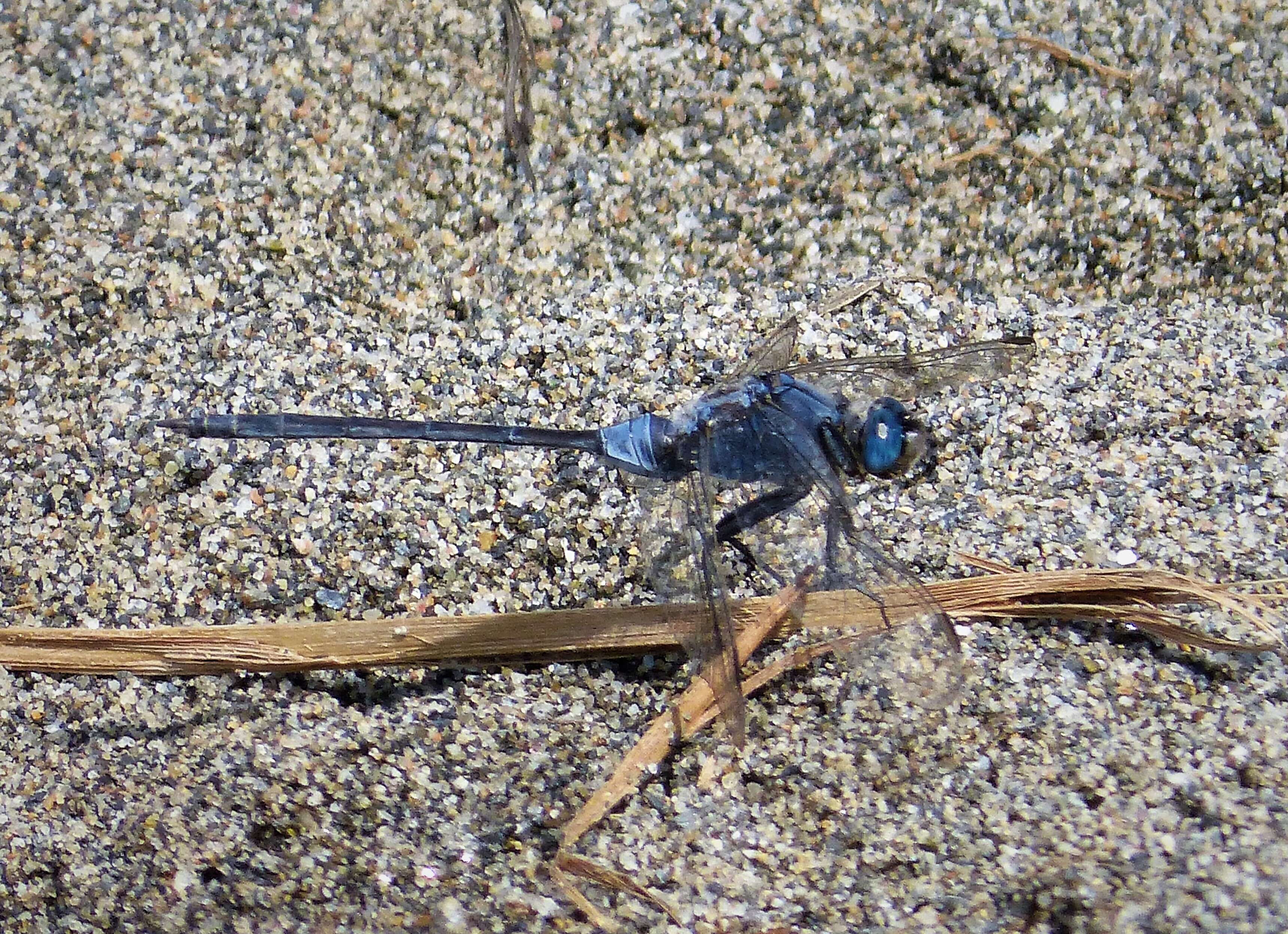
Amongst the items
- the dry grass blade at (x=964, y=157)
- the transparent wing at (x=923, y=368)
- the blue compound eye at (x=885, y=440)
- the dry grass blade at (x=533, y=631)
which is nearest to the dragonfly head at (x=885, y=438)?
the blue compound eye at (x=885, y=440)

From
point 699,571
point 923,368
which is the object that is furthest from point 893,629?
point 923,368

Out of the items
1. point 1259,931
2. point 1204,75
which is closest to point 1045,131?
point 1204,75

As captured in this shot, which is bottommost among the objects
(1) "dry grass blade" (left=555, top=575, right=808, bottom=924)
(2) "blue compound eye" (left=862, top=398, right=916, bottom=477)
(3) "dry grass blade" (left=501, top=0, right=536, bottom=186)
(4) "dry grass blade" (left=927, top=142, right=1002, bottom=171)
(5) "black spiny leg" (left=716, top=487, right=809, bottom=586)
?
(1) "dry grass blade" (left=555, top=575, right=808, bottom=924)

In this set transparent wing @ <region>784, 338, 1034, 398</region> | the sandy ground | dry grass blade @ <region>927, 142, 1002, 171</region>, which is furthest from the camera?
dry grass blade @ <region>927, 142, 1002, 171</region>

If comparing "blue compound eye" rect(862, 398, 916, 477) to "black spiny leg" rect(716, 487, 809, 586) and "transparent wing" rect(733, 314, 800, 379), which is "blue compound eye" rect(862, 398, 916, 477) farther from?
"transparent wing" rect(733, 314, 800, 379)

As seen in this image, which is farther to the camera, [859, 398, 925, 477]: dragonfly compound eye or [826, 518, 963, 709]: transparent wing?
[859, 398, 925, 477]: dragonfly compound eye

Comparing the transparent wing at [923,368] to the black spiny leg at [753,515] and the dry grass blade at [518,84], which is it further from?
the dry grass blade at [518,84]

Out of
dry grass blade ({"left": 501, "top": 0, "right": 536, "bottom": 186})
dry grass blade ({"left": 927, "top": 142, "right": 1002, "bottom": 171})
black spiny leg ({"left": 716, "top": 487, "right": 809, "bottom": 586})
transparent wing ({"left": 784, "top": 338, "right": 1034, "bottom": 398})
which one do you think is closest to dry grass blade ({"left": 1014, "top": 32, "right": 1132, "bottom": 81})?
dry grass blade ({"left": 927, "top": 142, "right": 1002, "bottom": 171})
